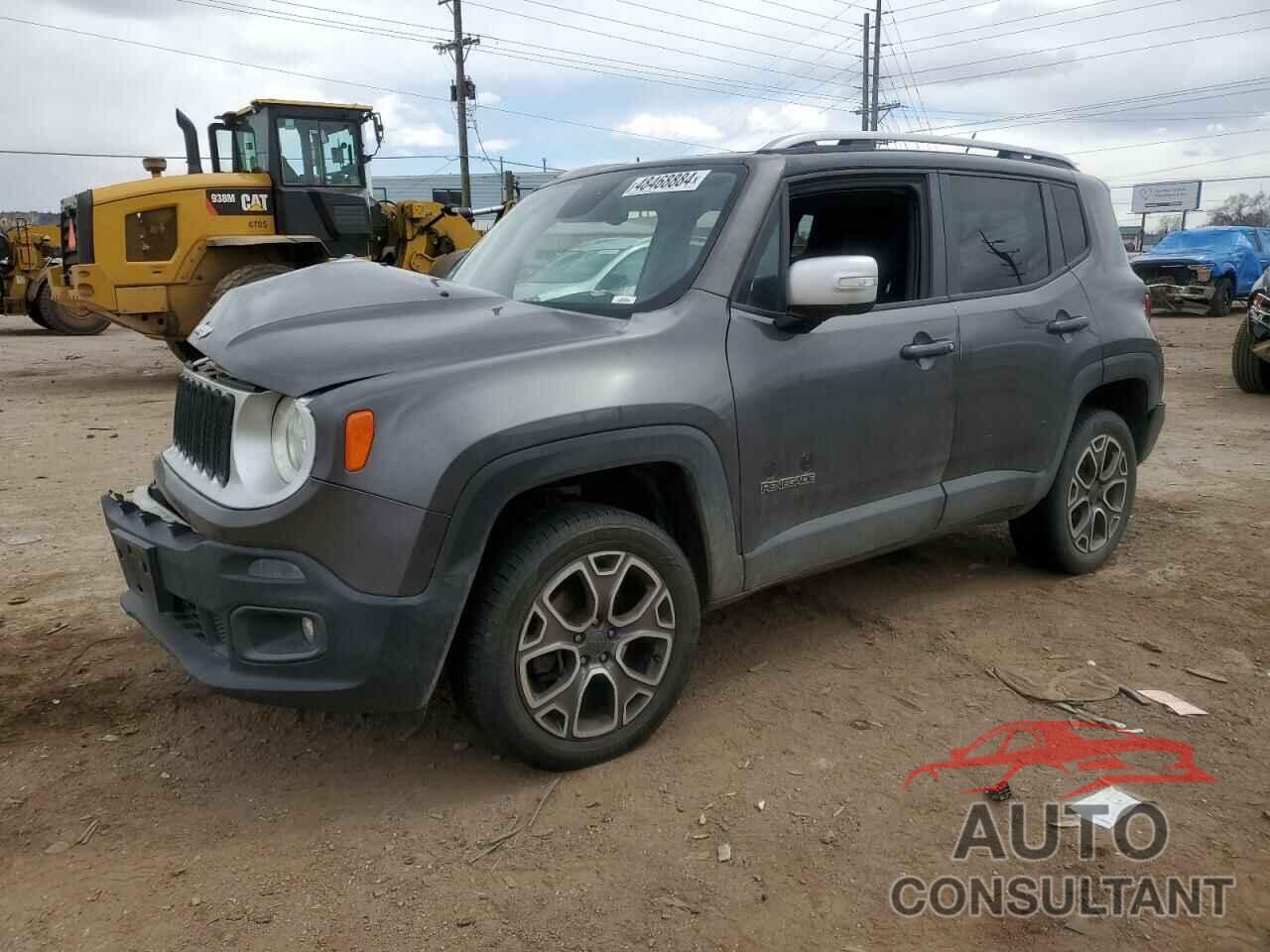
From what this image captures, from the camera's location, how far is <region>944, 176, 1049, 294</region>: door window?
402cm

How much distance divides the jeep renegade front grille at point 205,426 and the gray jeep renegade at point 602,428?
16mm

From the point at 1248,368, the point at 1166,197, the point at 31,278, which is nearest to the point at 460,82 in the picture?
the point at 31,278

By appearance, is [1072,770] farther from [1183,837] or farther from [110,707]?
[110,707]

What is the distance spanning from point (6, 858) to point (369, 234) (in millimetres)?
10759

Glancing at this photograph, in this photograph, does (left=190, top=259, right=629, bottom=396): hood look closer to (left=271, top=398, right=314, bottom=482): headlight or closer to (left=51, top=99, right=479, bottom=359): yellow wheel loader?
(left=271, top=398, right=314, bottom=482): headlight

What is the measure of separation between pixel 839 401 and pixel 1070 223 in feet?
6.13

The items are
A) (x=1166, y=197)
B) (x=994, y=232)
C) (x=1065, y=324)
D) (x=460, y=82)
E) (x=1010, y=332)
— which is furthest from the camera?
(x=1166, y=197)

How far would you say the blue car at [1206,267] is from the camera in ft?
A: 65.4

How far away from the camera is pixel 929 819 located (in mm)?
2787

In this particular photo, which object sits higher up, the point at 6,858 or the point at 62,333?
the point at 62,333

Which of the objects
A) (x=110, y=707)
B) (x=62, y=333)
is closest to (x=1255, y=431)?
(x=110, y=707)

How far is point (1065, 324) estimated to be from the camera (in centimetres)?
430

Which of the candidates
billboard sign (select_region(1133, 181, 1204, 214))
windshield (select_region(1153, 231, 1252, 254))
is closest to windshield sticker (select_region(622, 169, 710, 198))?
windshield (select_region(1153, 231, 1252, 254))

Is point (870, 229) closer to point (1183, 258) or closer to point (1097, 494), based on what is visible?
point (1097, 494)
